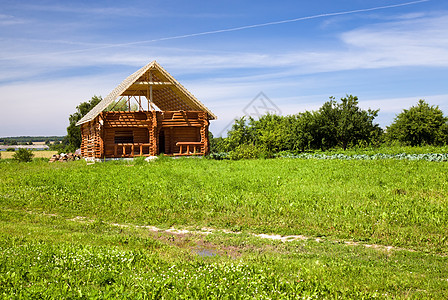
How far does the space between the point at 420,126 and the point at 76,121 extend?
46804 mm

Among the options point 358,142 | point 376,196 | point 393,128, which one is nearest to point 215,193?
point 376,196

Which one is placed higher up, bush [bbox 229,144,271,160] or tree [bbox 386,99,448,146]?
tree [bbox 386,99,448,146]

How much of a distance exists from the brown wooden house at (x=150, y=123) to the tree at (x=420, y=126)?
29.1 meters

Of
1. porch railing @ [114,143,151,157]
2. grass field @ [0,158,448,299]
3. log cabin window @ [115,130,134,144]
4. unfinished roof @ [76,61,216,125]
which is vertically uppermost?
unfinished roof @ [76,61,216,125]

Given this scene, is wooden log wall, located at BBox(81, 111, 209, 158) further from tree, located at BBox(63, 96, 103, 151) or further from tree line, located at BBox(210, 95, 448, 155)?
tree, located at BBox(63, 96, 103, 151)

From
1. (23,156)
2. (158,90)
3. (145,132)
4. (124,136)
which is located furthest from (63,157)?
(158,90)

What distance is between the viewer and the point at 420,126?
50156 millimetres

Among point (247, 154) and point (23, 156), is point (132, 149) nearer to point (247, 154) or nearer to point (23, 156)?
point (247, 154)

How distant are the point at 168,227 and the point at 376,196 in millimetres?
6881

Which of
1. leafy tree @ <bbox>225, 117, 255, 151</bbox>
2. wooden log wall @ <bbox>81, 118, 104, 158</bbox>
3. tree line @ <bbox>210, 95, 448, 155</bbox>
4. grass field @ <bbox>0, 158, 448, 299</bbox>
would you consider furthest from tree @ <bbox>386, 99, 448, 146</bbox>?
wooden log wall @ <bbox>81, 118, 104, 158</bbox>

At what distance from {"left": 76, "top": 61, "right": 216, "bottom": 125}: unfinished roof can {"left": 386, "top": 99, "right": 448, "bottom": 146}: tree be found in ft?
95.0

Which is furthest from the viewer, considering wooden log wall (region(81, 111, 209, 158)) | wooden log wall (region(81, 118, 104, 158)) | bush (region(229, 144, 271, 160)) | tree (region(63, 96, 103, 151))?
tree (region(63, 96, 103, 151))

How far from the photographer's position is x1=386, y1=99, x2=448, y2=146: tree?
50531 mm

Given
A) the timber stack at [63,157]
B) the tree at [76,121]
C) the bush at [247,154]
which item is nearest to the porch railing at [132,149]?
→ the bush at [247,154]
